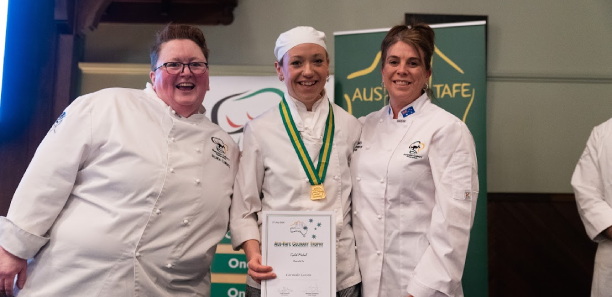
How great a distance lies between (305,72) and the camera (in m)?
2.18

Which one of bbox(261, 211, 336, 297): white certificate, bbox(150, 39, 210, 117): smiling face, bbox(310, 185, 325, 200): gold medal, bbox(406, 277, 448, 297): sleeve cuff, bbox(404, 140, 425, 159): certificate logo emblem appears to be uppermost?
bbox(150, 39, 210, 117): smiling face

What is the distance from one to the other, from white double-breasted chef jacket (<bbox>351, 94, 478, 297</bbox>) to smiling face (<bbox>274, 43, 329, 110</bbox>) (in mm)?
354

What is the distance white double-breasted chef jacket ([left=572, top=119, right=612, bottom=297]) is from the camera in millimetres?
2998

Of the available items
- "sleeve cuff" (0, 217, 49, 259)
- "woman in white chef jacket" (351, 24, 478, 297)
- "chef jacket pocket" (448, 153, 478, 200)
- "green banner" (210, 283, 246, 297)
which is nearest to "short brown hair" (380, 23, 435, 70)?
"woman in white chef jacket" (351, 24, 478, 297)

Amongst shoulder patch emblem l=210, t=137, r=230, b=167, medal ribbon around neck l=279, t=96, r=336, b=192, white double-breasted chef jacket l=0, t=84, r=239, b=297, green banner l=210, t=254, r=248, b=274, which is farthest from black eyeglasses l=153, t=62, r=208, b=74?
green banner l=210, t=254, r=248, b=274

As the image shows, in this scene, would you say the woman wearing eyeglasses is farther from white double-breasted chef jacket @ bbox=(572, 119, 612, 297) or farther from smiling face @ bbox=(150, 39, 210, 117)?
white double-breasted chef jacket @ bbox=(572, 119, 612, 297)

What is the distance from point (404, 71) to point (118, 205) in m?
1.24

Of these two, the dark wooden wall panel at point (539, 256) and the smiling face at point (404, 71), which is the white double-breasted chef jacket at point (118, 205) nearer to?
the smiling face at point (404, 71)

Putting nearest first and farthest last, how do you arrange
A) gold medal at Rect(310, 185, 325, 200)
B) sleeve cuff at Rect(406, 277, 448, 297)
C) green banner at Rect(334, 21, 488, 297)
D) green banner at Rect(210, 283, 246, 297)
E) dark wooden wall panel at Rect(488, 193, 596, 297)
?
sleeve cuff at Rect(406, 277, 448, 297)
gold medal at Rect(310, 185, 325, 200)
green banner at Rect(334, 21, 488, 297)
green banner at Rect(210, 283, 246, 297)
dark wooden wall panel at Rect(488, 193, 596, 297)

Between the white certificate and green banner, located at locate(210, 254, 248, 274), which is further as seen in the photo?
green banner, located at locate(210, 254, 248, 274)

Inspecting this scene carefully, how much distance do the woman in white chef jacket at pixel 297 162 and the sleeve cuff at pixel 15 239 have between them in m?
0.73

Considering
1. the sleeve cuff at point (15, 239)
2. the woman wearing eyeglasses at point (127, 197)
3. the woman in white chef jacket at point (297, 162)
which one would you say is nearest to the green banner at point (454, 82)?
the woman in white chef jacket at point (297, 162)

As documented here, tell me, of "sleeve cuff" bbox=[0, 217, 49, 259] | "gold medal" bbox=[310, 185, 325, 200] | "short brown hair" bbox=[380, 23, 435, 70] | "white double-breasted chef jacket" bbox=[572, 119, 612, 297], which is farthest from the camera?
"white double-breasted chef jacket" bbox=[572, 119, 612, 297]

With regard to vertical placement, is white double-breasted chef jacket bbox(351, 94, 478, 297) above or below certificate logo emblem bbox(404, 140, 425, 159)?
below
